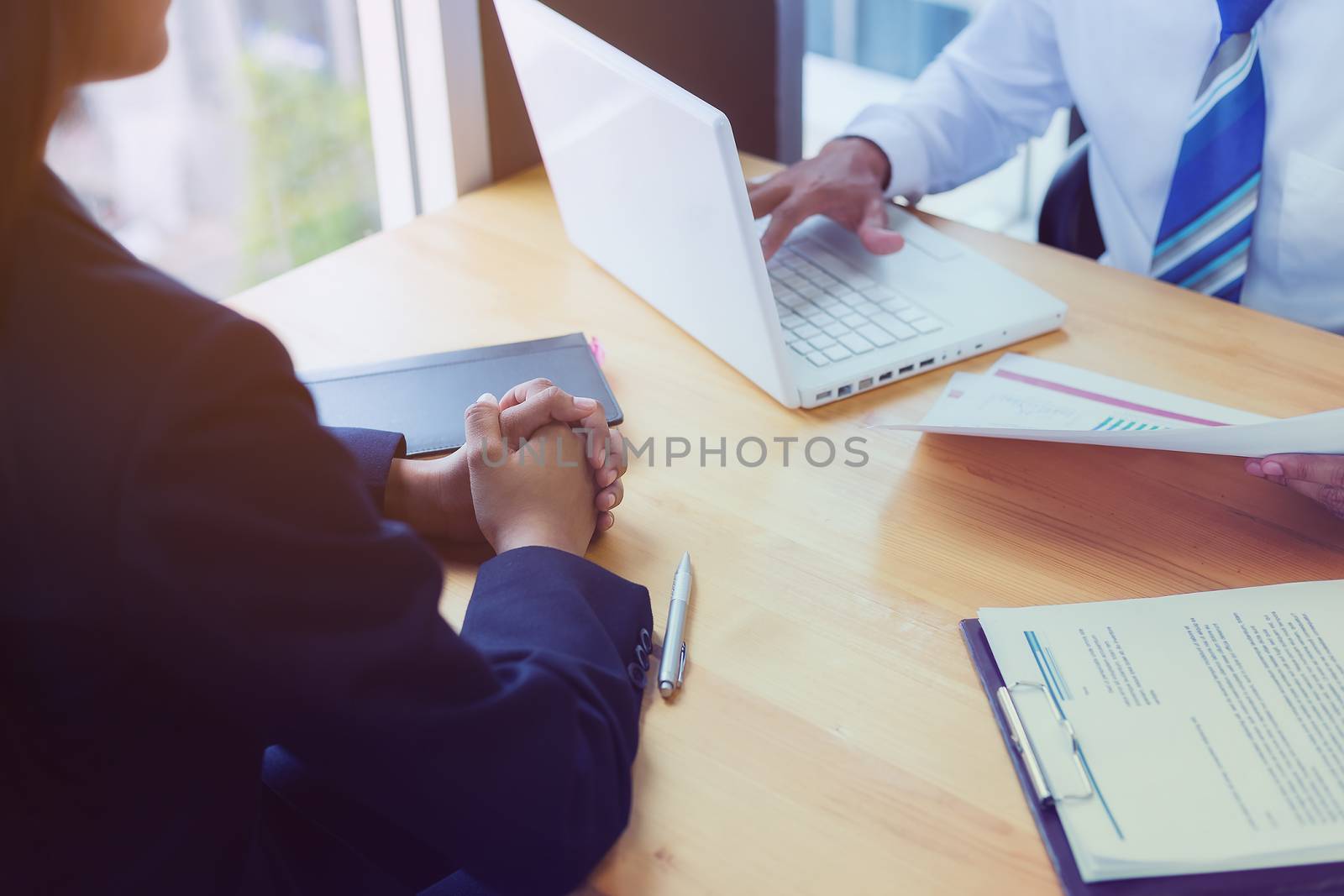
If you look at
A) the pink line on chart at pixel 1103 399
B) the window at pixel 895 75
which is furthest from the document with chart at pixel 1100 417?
the window at pixel 895 75

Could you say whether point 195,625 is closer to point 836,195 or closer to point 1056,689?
point 1056,689

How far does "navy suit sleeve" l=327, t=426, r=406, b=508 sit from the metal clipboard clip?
1.60 feet

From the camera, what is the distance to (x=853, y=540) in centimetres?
86

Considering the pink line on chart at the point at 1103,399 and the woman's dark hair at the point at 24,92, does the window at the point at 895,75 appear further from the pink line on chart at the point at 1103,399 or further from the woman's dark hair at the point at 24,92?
the woman's dark hair at the point at 24,92

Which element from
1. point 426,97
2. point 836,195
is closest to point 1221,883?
point 836,195

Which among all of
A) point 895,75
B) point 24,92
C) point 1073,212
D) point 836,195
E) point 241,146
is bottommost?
point 895,75

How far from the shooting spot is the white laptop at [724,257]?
91cm

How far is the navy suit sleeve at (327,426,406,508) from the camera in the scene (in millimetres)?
881

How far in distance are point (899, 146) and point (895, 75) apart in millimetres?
2195

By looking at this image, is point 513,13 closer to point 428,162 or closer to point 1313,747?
point 428,162

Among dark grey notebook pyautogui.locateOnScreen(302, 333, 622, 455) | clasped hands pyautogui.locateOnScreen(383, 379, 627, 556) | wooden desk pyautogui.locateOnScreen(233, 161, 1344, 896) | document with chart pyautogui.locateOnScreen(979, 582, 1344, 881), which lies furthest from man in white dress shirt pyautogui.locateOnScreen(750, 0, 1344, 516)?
document with chart pyautogui.locateOnScreen(979, 582, 1344, 881)

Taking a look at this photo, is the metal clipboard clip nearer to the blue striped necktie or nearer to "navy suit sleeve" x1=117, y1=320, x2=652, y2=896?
"navy suit sleeve" x1=117, y1=320, x2=652, y2=896

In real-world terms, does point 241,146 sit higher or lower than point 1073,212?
lower

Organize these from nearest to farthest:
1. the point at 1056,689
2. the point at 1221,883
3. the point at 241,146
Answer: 1. the point at 1221,883
2. the point at 1056,689
3. the point at 241,146
